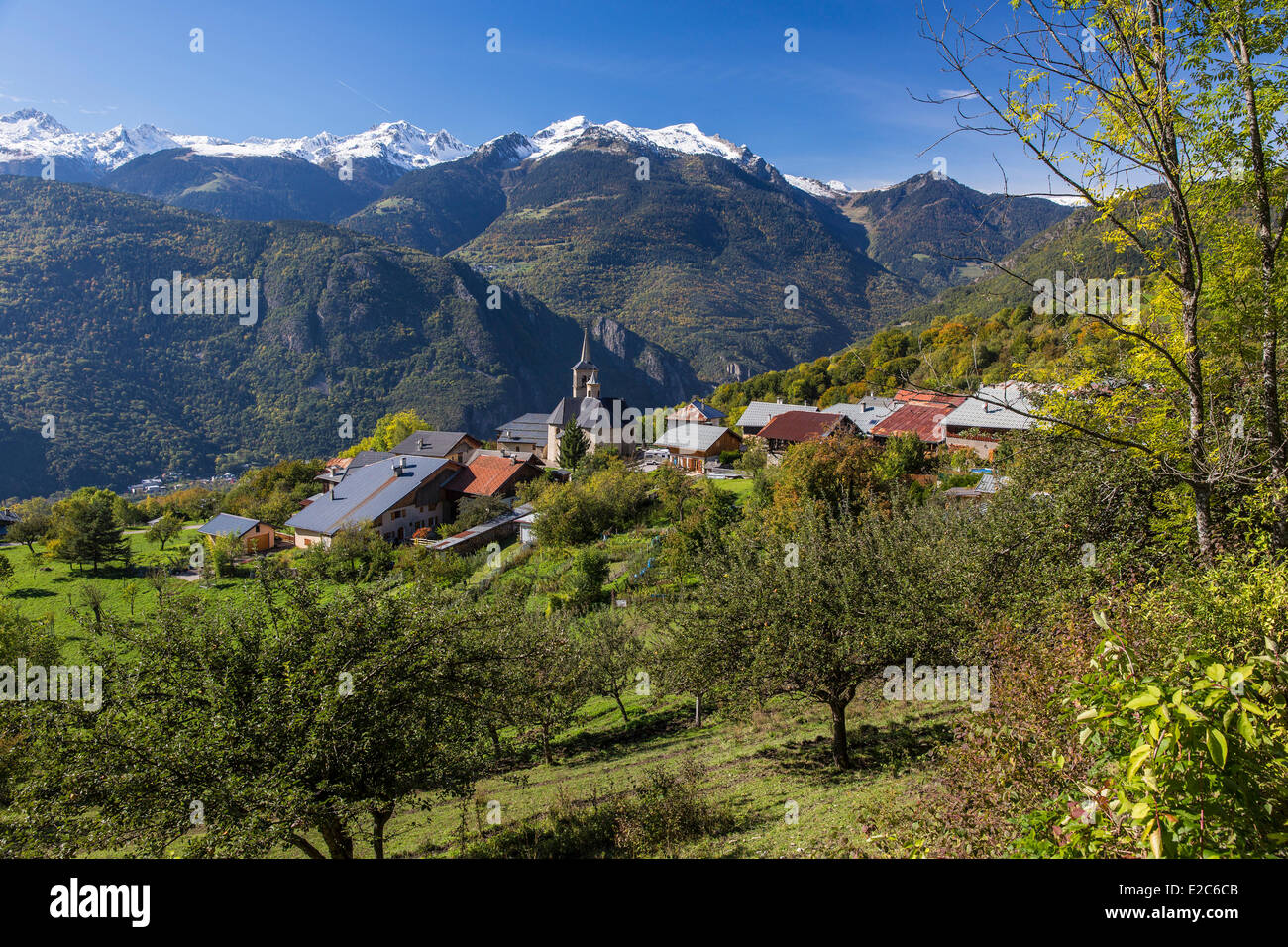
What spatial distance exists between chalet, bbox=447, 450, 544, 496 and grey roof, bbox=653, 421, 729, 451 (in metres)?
13.4

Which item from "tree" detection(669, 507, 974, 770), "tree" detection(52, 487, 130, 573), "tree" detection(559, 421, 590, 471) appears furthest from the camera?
"tree" detection(559, 421, 590, 471)

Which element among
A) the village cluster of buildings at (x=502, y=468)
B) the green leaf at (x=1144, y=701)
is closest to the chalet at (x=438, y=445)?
the village cluster of buildings at (x=502, y=468)

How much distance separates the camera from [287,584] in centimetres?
838

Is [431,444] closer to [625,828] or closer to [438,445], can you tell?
[438,445]

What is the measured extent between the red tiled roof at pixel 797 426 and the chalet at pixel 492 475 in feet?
73.0

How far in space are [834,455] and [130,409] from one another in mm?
154006

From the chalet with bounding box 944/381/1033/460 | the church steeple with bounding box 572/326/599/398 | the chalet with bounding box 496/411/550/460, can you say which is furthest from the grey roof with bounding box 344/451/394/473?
the chalet with bounding box 944/381/1033/460

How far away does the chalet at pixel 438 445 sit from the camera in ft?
237

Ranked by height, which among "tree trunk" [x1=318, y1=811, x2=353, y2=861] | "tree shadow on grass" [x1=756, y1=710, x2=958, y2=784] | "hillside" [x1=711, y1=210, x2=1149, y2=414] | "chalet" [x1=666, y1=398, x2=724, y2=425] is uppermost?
"hillside" [x1=711, y1=210, x2=1149, y2=414]

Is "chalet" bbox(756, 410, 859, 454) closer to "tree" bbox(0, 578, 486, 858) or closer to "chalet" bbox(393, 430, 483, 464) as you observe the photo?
"chalet" bbox(393, 430, 483, 464)

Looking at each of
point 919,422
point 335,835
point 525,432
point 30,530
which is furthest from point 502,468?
point 335,835

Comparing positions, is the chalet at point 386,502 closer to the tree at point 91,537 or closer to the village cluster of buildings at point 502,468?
the village cluster of buildings at point 502,468

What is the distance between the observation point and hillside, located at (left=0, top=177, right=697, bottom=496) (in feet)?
397
